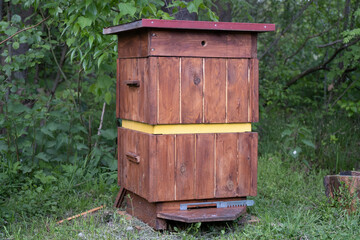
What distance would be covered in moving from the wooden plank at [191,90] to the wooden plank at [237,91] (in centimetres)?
27

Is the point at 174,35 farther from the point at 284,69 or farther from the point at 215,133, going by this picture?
the point at 284,69

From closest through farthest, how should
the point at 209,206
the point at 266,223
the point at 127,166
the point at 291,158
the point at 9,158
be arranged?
the point at 266,223, the point at 209,206, the point at 127,166, the point at 9,158, the point at 291,158

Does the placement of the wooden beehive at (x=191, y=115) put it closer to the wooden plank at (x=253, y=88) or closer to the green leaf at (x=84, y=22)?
the wooden plank at (x=253, y=88)

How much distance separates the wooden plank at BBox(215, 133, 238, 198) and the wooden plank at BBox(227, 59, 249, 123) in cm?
18

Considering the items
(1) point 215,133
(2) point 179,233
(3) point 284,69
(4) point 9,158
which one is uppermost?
(3) point 284,69

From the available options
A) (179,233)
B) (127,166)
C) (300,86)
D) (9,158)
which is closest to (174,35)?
(127,166)

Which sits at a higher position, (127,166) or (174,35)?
(174,35)

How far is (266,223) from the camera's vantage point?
13.3ft

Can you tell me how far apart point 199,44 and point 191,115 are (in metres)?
0.62

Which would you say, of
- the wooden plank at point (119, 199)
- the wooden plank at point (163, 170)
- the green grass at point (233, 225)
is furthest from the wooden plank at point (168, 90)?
the wooden plank at point (119, 199)

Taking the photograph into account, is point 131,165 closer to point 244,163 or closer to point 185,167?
point 185,167

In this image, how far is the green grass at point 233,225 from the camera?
3.91 meters

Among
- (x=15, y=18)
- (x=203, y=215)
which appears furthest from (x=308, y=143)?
(x=15, y=18)

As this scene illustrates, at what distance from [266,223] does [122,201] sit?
61.8 inches
